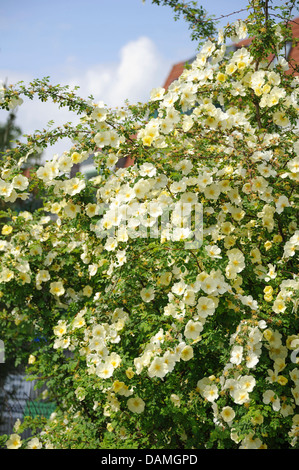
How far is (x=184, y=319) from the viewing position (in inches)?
93.8

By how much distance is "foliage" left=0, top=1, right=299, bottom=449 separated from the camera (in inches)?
93.0

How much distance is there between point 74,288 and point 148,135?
1.31 metres

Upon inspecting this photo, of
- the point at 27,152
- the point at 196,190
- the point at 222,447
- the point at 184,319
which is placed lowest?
the point at 222,447

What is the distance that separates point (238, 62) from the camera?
319 cm

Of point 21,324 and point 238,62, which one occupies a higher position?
point 238,62

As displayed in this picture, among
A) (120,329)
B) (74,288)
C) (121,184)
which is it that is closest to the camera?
(120,329)

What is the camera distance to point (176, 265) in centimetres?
244

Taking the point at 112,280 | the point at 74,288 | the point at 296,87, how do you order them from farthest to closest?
the point at 74,288 → the point at 296,87 → the point at 112,280

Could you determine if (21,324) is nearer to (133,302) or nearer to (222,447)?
(133,302)

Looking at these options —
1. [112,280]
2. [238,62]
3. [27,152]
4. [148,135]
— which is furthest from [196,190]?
[27,152]

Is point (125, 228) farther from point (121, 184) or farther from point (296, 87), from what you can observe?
point (296, 87)

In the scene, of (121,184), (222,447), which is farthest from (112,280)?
(222,447)

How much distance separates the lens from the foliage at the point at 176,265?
236 centimetres

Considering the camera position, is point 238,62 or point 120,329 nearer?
point 120,329
